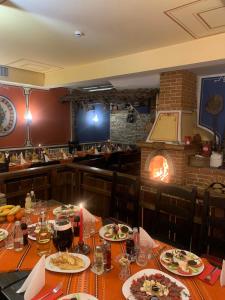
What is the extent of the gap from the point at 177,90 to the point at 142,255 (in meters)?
3.63

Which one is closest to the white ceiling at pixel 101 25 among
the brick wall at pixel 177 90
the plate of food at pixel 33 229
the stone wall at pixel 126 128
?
the brick wall at pixel 177 90

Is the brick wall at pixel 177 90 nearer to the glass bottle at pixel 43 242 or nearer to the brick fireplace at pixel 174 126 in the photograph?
the brick fireplace at pixel 174 126

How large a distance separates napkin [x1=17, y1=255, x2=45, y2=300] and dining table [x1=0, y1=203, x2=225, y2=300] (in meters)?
0.05

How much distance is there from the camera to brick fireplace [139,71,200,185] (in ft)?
14.9

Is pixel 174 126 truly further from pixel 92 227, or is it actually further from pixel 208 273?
pixel 208 273

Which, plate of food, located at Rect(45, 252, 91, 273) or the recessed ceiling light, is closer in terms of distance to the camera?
plate of food, located at Rect(45, 252, 91, 273)

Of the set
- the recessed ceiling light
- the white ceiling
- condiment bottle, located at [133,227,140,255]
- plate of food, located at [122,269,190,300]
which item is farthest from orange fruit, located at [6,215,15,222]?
the recessed ceiling light

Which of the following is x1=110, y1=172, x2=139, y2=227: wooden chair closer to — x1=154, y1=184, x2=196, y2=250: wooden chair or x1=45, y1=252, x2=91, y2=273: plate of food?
x1=154, y1=184, x2=196, y2=250: wooden chair

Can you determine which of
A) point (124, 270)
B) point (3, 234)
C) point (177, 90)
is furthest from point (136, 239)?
point (177, 90)

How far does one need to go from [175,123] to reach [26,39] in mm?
2916

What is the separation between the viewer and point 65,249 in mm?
1594

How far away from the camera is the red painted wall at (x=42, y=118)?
259 inches

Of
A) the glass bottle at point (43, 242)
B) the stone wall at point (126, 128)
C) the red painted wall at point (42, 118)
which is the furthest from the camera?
the stone wall at point (126, 128)

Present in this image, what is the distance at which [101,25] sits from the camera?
10.5 ft
